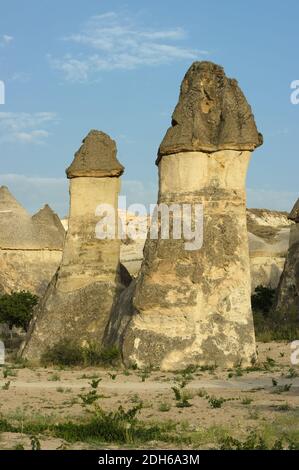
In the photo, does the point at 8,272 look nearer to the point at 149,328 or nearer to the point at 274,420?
the point at 149,328

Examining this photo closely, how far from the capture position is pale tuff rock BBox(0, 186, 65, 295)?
26875 millimetres

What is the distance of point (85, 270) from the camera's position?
15.9 metres

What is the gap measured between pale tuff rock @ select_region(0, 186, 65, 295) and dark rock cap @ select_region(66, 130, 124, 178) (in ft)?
34.5

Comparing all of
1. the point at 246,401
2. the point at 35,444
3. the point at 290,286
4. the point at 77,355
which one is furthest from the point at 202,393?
the point at 290,286

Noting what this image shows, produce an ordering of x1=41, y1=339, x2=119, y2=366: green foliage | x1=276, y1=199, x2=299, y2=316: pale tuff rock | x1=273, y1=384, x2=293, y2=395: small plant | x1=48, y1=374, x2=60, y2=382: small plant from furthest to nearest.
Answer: x1=276, y1=199, x2=299, y2=316: pale tuff rock → x1=41, y1=339, x2=119, y2=366: green foliage → x1=48, y1=374, x2=60, y2=382: small plant → x1=273, y1=384, x2=293, y2=395: small plant

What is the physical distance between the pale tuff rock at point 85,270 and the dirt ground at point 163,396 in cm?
182

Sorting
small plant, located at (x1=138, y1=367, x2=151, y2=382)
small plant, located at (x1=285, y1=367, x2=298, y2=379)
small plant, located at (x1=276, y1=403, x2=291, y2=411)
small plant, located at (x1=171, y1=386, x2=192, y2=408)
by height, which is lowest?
small plant, located at (x1=138, y1=367, x2=151, y2=382)

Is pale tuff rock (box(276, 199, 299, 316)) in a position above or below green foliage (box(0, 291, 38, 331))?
above

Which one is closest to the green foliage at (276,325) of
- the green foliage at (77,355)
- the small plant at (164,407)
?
the green foliage at (77,355)

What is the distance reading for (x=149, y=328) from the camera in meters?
12.8

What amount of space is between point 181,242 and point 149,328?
1453 mm

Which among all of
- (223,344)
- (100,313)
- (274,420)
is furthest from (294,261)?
(274,420)

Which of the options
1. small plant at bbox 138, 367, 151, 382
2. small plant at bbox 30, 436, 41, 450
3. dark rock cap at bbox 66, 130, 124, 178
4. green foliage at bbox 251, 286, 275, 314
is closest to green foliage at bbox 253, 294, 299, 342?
green foliage at bbox 251, 286, 275, 314

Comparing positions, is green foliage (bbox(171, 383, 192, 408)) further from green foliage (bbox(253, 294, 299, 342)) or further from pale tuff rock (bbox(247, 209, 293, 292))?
pale tuff rock (bbox(247, 209, 293, 292))
